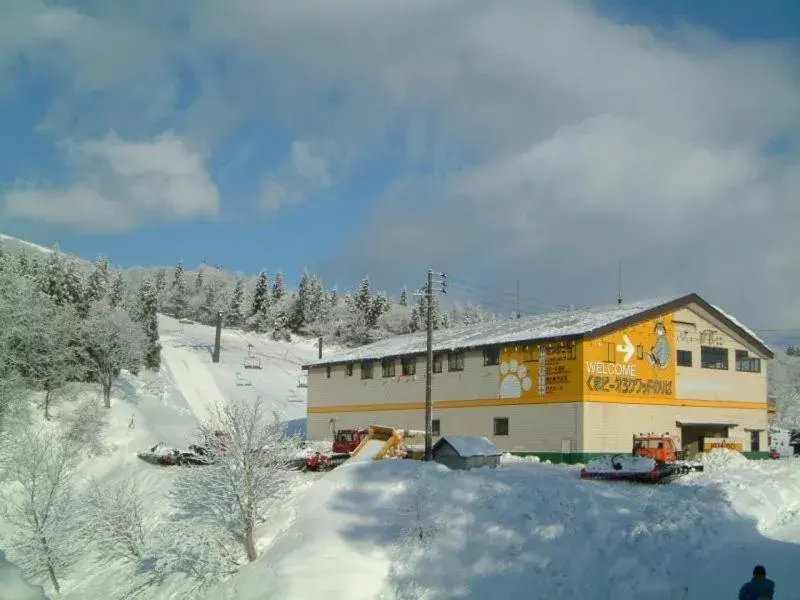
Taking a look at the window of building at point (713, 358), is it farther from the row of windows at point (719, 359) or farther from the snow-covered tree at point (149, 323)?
the snow-covered tree at point (149, 323)

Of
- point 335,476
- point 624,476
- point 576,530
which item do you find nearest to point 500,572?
point 576,530

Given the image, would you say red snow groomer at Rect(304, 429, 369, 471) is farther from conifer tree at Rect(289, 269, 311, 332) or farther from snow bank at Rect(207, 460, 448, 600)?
conifer tree at Rect(289, 269, 311, 332)

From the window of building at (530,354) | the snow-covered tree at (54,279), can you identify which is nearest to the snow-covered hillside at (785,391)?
the window of building at (530,354)

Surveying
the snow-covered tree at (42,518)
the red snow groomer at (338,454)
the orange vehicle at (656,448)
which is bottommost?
the snow-covered tree at (42,518)

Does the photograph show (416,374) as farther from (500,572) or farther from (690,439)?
(500,572)

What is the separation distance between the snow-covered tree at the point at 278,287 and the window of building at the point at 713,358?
85848mm

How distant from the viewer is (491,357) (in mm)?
44969

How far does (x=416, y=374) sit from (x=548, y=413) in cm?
1175

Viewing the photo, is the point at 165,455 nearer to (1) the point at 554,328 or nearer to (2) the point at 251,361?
(1) the point at 554,328

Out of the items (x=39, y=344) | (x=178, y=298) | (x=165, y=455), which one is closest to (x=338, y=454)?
(x=165, y=455)

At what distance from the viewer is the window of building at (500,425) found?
142 feet

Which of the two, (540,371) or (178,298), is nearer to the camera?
(540,371)

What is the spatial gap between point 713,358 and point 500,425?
14258 millimetres

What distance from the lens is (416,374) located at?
165 ft
